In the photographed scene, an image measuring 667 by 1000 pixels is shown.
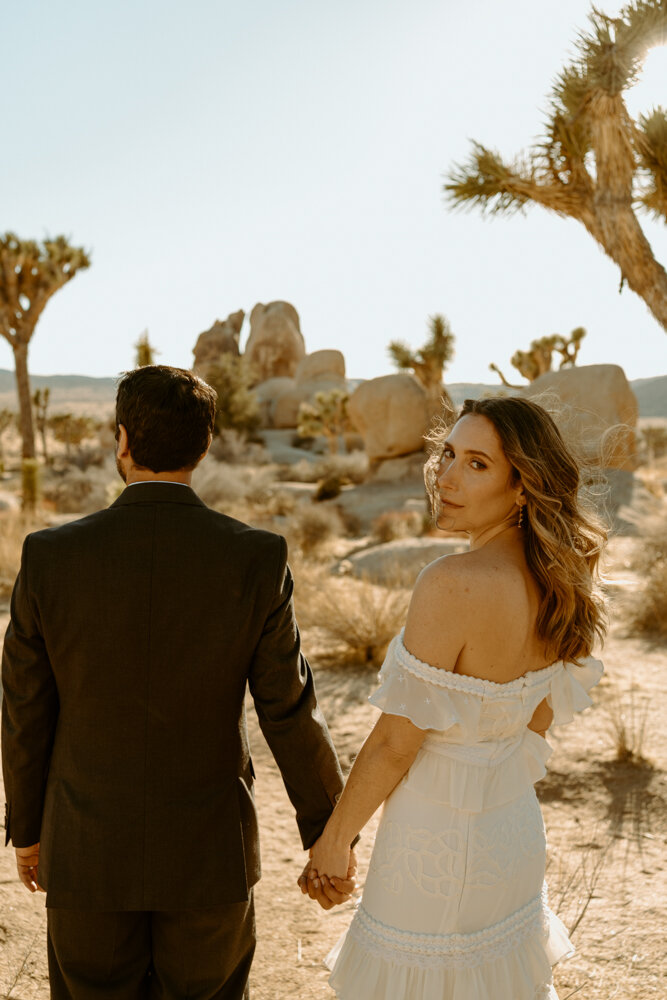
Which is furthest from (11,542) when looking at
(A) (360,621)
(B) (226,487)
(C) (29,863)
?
(C) (29,863)

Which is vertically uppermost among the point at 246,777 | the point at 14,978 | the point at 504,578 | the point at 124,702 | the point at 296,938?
the point at 504,578

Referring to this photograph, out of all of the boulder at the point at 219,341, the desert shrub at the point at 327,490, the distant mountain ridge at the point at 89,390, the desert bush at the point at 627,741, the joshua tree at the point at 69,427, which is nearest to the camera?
the desert bush at the point at 627,741

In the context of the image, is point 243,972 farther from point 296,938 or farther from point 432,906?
point 296,938

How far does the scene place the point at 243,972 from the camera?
75.8 inches

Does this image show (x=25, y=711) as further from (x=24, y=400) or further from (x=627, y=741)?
(x=24, y=400)

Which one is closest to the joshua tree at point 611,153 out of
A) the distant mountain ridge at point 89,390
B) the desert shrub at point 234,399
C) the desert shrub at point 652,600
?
the desert shrub at point 652,600

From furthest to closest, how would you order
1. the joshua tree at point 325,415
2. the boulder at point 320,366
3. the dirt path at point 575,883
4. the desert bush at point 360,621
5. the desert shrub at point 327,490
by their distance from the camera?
the boulder at point 320,366 → the joshua tree at point 325,415 → the desert shrub at point 327,490 → the desert bush at point 360,621 → the dirt path at point 575,883

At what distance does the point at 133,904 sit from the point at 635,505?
45.6 feet

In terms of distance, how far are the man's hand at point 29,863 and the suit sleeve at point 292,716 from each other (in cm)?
61

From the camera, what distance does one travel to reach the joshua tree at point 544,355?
22.5 metres

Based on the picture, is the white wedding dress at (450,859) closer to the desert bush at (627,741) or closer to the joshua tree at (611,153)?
the desert bush at (627,741)

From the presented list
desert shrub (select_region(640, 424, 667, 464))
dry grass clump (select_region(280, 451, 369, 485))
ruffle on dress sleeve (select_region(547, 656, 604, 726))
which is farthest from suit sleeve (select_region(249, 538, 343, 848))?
desert shrub (select_region(640, 424, 667, 464))

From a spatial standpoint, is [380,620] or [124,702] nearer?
[124,702]

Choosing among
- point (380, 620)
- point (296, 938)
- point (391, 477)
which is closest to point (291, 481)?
point (391, 477)
